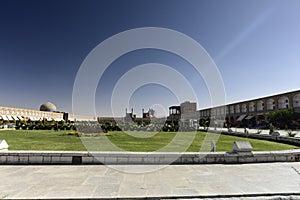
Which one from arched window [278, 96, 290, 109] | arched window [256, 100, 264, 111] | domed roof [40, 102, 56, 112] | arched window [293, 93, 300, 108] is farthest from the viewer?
domed roof [40, 102, 56, 112]

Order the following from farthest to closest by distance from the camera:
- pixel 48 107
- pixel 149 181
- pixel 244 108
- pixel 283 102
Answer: pixel 48 107
pixel 244 108
pixel 283 102
pixel 149 181

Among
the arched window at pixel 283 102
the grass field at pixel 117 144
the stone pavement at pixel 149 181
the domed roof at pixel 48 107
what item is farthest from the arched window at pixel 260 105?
the domed roof at pixel 48 107

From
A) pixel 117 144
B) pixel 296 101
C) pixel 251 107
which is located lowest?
pixel 117 144

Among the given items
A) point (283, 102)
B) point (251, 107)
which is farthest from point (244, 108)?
point (283, 102)

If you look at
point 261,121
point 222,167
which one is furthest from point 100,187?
point 261,121

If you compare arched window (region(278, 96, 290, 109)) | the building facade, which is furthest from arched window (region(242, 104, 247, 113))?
arched window (region(278, 96, 290, 109))

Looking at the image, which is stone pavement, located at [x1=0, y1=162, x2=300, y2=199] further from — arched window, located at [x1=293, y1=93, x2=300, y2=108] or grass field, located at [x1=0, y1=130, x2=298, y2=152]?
arched window, located at [x1=293, y1=93, x2=300, y2=108]

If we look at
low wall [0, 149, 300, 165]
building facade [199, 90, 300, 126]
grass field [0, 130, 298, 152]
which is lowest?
grass field [0, 130, 298, 152]

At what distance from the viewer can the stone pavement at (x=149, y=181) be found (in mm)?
3820

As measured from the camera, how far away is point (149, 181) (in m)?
4.55

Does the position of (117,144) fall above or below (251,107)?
below

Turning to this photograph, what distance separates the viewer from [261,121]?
41688 millimetres

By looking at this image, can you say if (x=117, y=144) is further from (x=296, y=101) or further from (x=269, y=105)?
(x=269, y=105)

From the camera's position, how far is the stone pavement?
382 centimetres
